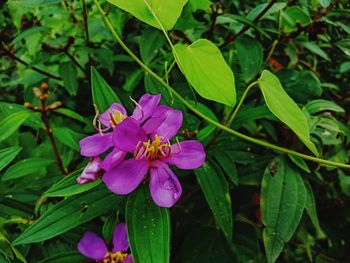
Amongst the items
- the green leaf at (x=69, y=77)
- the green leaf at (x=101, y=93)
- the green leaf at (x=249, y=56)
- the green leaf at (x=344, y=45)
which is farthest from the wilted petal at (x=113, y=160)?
the green leaf at (x=344, y=45)

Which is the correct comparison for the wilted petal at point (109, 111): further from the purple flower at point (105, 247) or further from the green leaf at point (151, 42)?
the green leaf at point (151, 42)

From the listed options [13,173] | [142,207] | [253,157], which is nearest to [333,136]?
[253,157]

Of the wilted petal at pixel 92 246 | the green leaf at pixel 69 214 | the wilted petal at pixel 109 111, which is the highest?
the wilted petal at pixel 109 111

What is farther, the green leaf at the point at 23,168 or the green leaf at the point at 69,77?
the green leaf at the point at 69,77

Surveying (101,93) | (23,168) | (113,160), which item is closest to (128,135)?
(113,160)

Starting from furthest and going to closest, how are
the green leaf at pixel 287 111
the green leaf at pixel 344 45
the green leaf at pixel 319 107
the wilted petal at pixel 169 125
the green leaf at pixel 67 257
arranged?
the green leaf at pixel 344 45 → the green leaf at pixel 319 107 → the green leaf at pixel 67 257 → the wilted petal at pixel 169 125 → the green leaf at pixel 287 111

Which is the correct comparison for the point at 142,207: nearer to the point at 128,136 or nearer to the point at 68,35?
the point at 128,136
